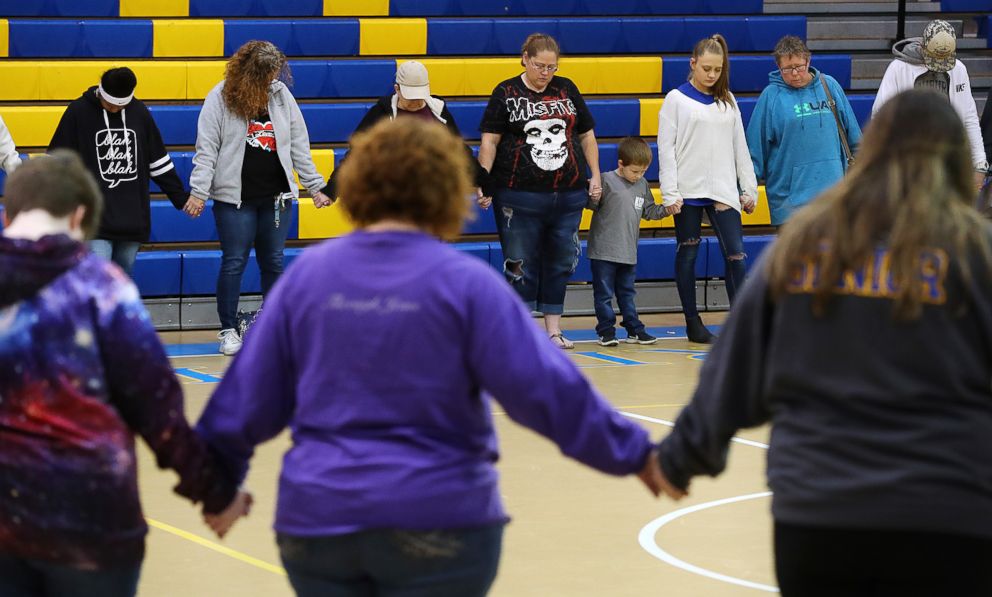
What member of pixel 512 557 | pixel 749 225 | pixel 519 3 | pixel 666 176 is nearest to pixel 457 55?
pixel 519 3

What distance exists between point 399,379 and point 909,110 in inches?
35.3

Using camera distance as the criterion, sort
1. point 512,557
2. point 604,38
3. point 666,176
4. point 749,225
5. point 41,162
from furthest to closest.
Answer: point 604,38 → point 749,225 → point 666,176 → point 512,557 → point 41,162

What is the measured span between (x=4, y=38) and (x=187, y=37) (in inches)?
48.6

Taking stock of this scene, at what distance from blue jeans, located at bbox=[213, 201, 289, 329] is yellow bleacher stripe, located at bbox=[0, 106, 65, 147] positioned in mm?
2288

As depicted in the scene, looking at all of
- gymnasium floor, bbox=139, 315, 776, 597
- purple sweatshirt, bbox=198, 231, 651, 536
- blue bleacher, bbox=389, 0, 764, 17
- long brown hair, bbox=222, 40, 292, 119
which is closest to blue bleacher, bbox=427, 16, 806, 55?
blue bleacher, bbox=389, 0, 764, 17

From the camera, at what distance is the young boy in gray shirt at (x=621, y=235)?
8.55 meters

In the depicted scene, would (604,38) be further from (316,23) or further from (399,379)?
(399,379)

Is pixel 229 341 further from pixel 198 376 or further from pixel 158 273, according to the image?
pixel 158 273

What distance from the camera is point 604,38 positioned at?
1140cm

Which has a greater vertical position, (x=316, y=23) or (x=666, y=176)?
(x=316, y=23)

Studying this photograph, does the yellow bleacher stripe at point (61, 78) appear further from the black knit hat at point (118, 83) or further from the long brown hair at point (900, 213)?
the long brown hair at point (900, 213)

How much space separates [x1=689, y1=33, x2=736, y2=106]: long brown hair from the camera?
8.18 metres

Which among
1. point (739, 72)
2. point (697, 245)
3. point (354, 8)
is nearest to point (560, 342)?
point (697, 245)

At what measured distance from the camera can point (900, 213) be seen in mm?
2326
